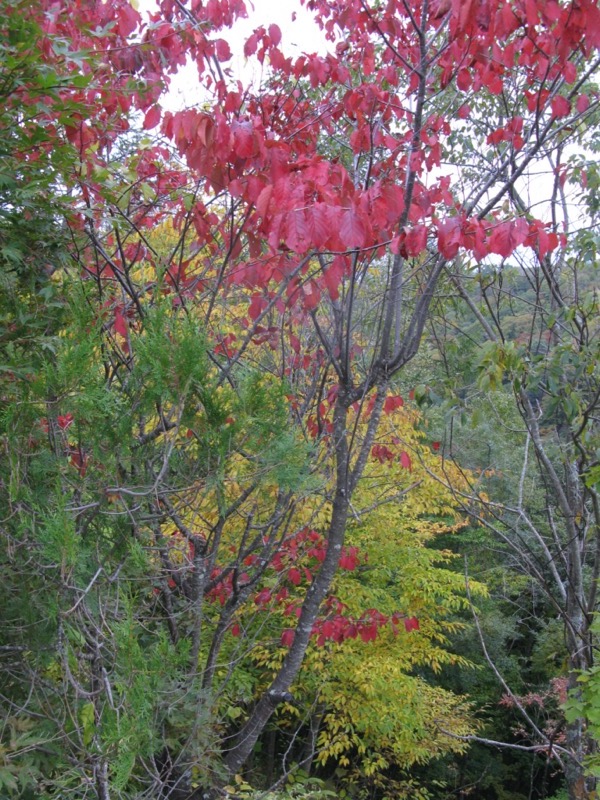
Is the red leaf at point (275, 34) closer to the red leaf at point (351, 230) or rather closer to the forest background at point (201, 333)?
the forest background at point (201, 333)

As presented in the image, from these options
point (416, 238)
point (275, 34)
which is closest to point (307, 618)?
point (416, 238)

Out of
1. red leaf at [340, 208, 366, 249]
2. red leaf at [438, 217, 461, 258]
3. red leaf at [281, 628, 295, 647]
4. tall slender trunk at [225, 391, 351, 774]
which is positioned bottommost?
red leaf at [281, 628, 295, 647]

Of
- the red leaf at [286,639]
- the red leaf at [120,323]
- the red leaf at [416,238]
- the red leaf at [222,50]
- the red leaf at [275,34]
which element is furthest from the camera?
the red leaf at [286,639]

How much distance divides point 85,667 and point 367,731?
268 inches

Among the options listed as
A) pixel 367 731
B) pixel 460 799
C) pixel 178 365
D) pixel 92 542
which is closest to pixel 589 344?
pixel 178 365

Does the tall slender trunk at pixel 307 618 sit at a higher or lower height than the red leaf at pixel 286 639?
higher

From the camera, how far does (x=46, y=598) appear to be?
1929mm

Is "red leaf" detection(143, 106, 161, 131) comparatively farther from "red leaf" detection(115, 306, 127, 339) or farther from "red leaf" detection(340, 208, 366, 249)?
"red leaf" detection(340, 208, 366, 249)

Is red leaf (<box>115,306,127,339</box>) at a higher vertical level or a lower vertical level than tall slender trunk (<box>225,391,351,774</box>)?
higher

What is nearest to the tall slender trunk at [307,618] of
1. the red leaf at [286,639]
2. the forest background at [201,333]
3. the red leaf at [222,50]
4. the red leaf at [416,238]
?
the forest background at [201,333]

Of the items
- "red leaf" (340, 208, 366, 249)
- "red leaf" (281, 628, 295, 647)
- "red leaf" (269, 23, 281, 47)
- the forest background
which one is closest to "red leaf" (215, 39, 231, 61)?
the forest background

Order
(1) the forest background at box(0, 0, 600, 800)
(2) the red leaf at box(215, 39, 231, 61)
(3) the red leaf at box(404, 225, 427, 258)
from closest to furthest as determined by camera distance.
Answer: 1. (1) the forest background at box(0, 0, 600, 800)
2. (3) the red leaf at box(404, 225, 427, 258)
3. (2) the red leaf at box(215, 39, 231, 61)

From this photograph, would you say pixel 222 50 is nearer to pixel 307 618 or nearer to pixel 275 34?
pixel 275 34

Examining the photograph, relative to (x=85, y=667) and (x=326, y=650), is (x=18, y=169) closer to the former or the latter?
(x=85, y=667)
